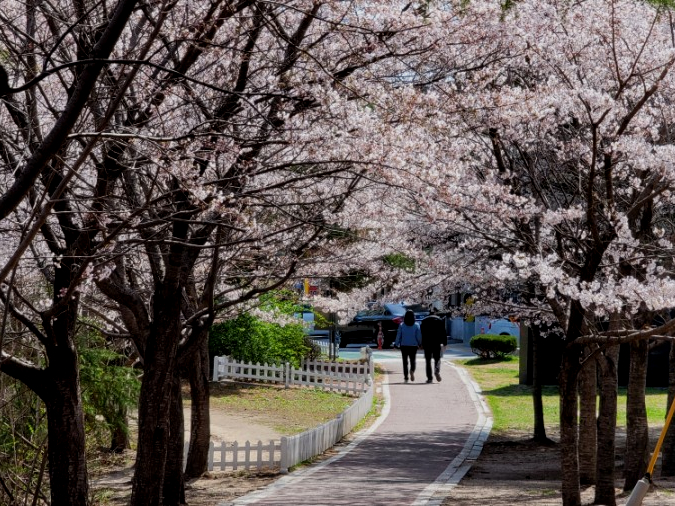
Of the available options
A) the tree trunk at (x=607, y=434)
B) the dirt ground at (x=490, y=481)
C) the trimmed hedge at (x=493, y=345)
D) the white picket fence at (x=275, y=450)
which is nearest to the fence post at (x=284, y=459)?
the white picket fence at (x=275, y=450)

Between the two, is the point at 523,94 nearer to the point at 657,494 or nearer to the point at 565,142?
the point at 565,142

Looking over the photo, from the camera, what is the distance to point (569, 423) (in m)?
9.35

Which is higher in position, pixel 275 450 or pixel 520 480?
pixel 275 450

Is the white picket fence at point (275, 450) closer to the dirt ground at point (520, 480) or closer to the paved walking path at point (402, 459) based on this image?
the paved walking path at point (402, 459)

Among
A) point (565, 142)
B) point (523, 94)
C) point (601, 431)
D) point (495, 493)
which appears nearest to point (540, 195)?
point (565, 142)

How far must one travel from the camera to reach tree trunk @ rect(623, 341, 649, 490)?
12016 millimetres

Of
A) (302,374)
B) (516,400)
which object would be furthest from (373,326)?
(516,400)

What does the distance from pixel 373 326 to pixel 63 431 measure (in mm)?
33822

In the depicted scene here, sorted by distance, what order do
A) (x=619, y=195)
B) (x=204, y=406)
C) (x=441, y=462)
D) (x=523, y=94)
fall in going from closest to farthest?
1. (x=523, y=94)
2. (x=619, y=195)
3. (x=204, y=406)
4. (x=441, y=462)

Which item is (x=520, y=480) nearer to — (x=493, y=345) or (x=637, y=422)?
(x=637, y=422)

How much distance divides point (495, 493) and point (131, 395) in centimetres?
552

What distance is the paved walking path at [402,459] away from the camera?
1131cm

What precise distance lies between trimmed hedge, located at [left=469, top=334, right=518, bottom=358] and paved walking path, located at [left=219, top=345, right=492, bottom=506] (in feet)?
28.9

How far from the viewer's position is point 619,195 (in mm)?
11484
